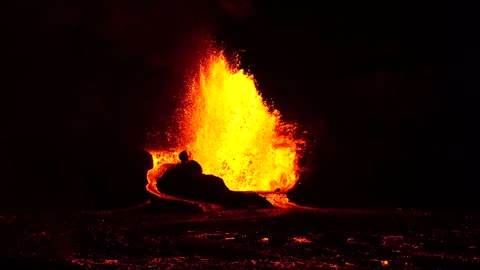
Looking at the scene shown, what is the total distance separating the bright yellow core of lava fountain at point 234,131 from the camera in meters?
23.0

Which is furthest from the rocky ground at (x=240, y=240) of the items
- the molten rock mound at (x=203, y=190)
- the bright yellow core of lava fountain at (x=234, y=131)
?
the bright yellow core of lava fountain at (x=234, y=131)

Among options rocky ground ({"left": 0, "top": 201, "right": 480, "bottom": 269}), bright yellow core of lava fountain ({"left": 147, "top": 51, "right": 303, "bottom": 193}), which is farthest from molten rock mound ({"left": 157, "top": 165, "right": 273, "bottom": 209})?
bright yellow core of lava fountain ({"left": 147, "top": 51, "right": 303, "bottom": 193})

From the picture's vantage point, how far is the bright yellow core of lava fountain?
2295cm

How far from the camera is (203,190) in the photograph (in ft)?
53.9

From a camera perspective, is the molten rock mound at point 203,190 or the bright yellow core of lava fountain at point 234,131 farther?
the bright yellow core of lava fountain at point 234,131

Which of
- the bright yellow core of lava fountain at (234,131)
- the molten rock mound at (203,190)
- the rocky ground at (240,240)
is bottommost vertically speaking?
the rocky ground at (240,240)

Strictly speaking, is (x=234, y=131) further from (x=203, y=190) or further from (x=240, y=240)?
(x=240, y=240)

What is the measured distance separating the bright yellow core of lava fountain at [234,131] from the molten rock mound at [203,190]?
469cm

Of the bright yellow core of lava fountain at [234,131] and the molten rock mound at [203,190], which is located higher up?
the bright yellow core of lava fountain at [234,131]

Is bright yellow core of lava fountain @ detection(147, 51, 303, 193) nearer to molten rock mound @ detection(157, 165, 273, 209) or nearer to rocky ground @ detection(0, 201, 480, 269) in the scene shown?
molten rock mound @ detection(157, 165, 273, 209)

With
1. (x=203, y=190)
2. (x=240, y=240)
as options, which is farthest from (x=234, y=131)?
(x=240, y=240)

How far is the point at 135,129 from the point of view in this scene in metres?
25.4

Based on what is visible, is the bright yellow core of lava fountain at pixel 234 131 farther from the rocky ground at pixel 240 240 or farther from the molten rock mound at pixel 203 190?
the rocky ground at pixel 240 240

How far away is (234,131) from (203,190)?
10215 mm
